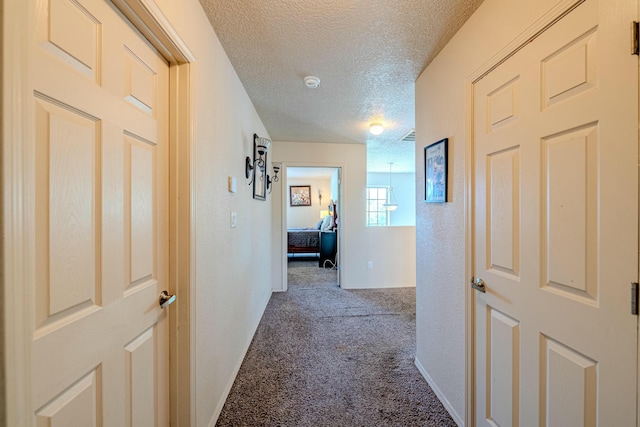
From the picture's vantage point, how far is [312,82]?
206 cm

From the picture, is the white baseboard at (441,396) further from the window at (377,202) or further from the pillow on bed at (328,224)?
the window at (377,202)

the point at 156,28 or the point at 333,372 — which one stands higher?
the point at 156,28

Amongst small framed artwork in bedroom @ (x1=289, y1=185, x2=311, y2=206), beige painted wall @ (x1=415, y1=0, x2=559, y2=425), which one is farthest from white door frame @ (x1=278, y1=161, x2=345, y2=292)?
small framed artwork in bedroom @ (x1=289, y1=185, x2=311, y2=206)

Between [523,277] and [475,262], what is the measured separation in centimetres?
30

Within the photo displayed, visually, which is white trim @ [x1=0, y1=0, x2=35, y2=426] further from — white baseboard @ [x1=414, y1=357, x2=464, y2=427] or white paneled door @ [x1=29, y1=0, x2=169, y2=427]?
white baseboard @ [x1=414, y1=357, x2=464, y2=427]

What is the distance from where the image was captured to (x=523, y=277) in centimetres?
107

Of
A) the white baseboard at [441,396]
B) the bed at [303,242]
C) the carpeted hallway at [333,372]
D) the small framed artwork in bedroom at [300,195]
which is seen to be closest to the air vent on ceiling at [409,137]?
the carpeted hallway at [333,372]

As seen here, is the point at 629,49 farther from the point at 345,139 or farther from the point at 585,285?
the point at 345,139

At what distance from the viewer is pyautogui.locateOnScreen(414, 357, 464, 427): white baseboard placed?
1.48 m

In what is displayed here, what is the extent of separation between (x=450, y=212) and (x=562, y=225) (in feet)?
2.20

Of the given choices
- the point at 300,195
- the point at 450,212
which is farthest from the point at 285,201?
the point at 300,195

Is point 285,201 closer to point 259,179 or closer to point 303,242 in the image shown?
point 259,179

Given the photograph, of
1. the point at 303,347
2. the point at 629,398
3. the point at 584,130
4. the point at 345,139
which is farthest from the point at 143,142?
the point at 345,139

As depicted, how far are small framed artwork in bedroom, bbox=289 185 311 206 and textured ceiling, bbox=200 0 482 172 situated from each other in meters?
5.22
